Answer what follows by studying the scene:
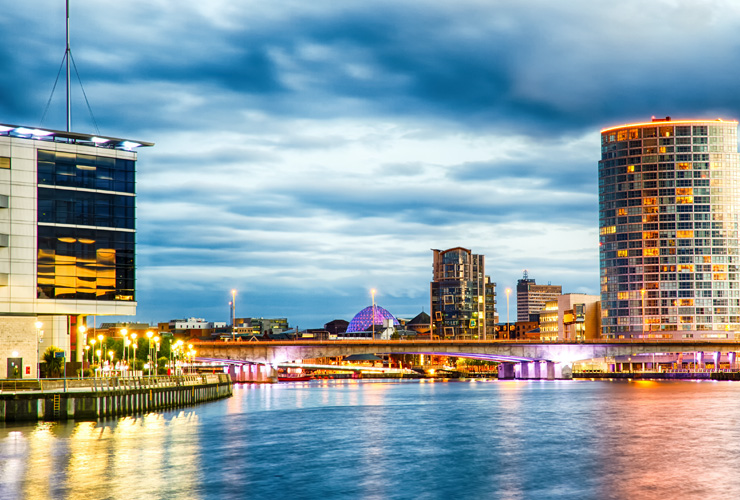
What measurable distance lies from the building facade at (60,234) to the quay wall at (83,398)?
10978 millimetres

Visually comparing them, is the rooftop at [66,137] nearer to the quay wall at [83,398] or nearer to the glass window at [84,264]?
the glass window at [84,264]

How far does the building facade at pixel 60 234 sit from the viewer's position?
108 meters

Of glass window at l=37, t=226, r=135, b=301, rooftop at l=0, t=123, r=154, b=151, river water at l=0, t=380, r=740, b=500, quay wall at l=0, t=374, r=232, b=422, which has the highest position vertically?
rooftop at l=0, t=123, r=154, b=151

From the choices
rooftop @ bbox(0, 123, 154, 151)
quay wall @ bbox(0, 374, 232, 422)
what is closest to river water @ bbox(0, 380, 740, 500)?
quay wall @ bbox(0, 374, 232, 422)

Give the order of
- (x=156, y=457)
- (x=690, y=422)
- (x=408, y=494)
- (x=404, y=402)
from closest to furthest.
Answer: (x=408, y=494) < (x=156, y=457) < (x=690, y=422) < (x=404, y=402)

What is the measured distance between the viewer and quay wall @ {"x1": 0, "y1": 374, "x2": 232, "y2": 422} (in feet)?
279

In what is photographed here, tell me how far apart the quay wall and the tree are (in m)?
8.32

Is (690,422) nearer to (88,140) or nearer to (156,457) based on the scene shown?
(156,457)

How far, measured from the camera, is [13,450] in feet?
222

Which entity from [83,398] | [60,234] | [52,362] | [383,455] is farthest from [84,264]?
[383,455]

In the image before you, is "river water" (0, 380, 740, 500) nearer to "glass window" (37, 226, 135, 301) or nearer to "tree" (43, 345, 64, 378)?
"tree" (43, 345, 64, 378)

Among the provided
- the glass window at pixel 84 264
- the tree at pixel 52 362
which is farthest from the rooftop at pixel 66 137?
the tree at pixel 52 362

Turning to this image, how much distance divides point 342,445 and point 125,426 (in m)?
21.8

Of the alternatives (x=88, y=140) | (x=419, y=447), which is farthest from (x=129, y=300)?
(x=419, y=447)
